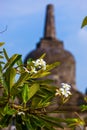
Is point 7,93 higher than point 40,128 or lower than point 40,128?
higher

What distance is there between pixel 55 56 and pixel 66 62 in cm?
79

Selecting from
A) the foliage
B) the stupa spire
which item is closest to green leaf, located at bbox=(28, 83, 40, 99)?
the foliage

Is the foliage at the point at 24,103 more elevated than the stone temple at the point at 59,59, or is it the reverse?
the stone temple at the point at 59,59

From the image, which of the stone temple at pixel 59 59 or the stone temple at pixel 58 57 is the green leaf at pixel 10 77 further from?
the stone temple at pixel 58 57

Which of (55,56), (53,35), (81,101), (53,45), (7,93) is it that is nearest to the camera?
(7,93)

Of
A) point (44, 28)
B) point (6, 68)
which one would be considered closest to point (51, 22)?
point (44, 28)

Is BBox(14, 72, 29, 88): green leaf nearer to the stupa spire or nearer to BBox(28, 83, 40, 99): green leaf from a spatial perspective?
BBox(28, 83, 40, 99): green leaf

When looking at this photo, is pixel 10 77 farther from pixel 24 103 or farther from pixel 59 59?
pixel 59 59

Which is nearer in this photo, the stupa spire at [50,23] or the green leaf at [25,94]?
the green leaf at [25,94]

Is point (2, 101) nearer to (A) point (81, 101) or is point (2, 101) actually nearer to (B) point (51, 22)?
(A) point (81, 101)

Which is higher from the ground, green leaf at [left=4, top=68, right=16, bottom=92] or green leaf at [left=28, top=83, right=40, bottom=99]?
green leaf at [left=4, top=68, right=16, bottom=92]

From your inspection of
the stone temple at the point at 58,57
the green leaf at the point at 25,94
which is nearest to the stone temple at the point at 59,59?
the stone temple at the point at 58,57

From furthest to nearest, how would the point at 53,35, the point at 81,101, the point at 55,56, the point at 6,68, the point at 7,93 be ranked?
the point at 53,35 < the point at 55,56 < the point at 81,101 < the point at 6,68 < the point at 7,93

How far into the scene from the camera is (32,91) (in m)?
2.80
